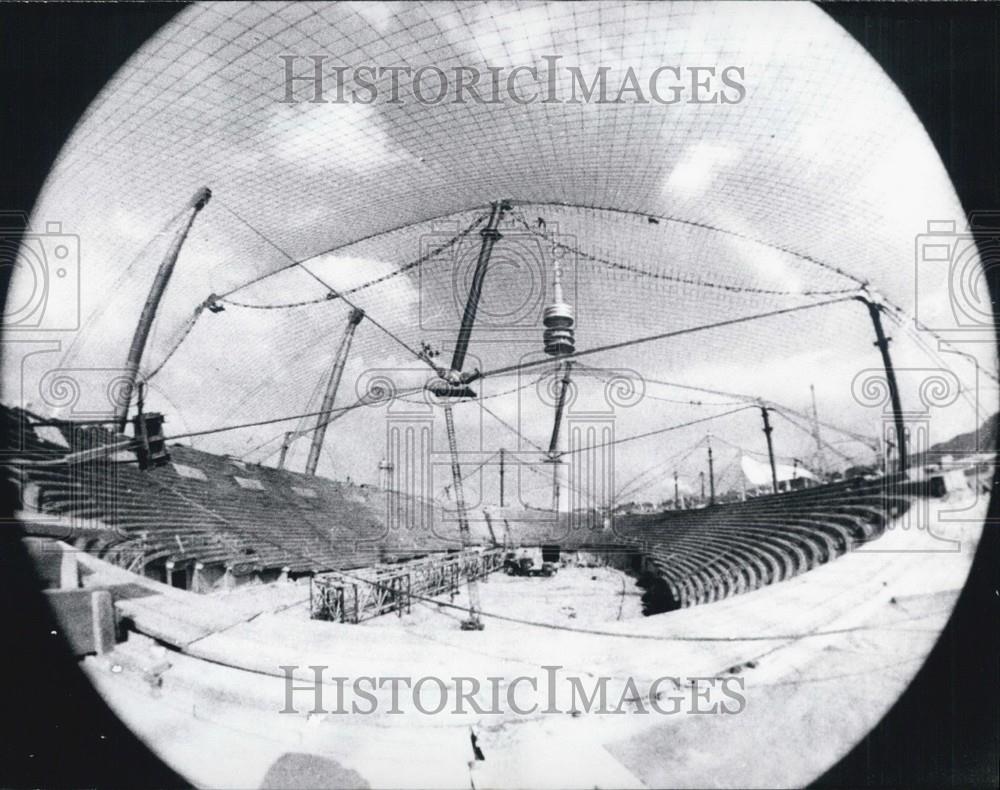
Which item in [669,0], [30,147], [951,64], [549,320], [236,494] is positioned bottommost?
[236,494]

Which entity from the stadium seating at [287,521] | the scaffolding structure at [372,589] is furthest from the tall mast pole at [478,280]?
the stadium seating at [287,521]

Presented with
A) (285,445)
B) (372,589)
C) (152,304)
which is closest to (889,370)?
(152,304)

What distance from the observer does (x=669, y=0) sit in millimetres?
2891

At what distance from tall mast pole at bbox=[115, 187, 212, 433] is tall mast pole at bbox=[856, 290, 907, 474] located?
27.4 ft

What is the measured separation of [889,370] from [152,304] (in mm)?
8883

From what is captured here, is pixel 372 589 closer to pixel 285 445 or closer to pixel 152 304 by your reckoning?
pixel 285 445

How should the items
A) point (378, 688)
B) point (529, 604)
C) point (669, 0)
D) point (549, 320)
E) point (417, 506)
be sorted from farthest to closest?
point (417, 506)
point (529, 604)
point (549, 320)
point (669, 0)
point (378, 688)

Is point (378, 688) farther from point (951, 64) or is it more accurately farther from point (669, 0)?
point (951, 64)

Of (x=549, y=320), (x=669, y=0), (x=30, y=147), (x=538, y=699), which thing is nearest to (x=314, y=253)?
(x=30, y=147)

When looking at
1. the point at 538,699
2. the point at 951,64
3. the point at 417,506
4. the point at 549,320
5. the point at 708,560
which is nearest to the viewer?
the point at 538,699

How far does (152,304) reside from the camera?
15.0 ft

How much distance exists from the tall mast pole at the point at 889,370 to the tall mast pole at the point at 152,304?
27.4 feet

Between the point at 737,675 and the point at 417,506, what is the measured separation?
22.3 m

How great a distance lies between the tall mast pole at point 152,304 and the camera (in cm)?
415
